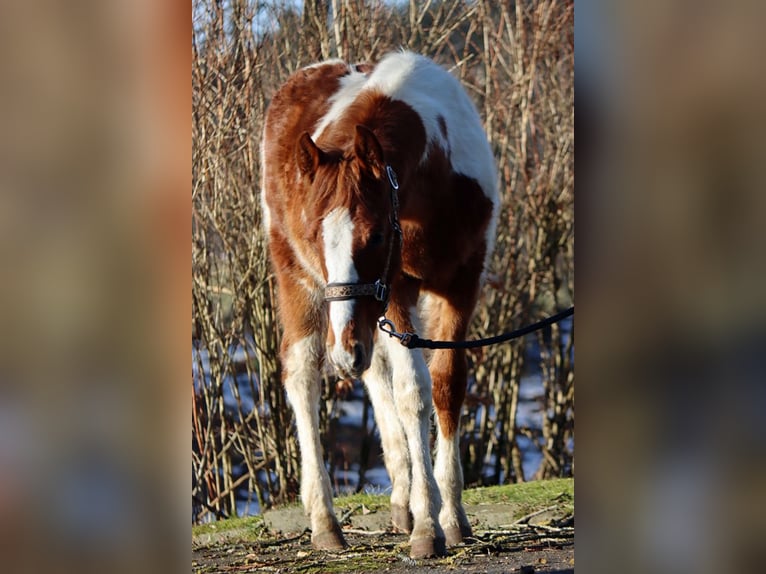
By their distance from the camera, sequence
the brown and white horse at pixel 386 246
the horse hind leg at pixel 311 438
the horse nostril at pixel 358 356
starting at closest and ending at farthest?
the horse nostril at pixel 358 356 → the brown and white horse at pixel 386 246 → the horse hind leg at pixel 311 438

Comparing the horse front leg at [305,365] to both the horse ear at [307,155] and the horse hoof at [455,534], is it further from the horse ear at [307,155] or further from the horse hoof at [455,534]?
the horse ear at [307,155]

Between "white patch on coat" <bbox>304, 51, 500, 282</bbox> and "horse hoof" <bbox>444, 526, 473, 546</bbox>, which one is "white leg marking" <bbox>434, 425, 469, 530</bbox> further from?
"white patch on coat" <bbox>304, 51, 500, 282</bbox>

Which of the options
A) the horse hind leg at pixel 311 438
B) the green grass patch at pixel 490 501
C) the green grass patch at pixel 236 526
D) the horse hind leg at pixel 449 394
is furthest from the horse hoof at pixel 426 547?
the green grass patch at pixel 236 526

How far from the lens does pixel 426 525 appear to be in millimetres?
3549

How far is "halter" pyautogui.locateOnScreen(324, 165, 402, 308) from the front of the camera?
3.11m

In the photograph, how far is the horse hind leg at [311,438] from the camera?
12.6 ft

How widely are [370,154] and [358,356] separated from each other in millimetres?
723
